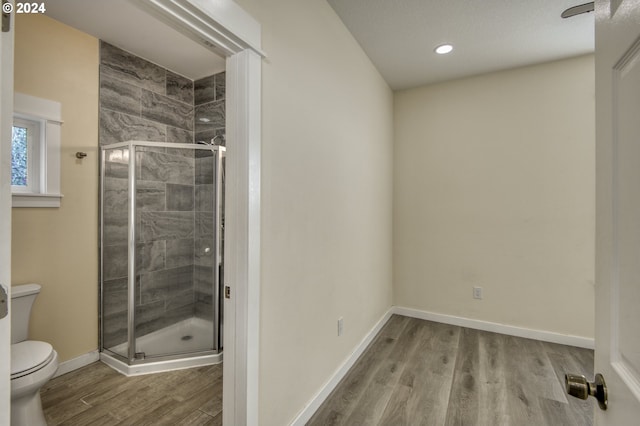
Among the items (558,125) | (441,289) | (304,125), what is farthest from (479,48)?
(441,289)

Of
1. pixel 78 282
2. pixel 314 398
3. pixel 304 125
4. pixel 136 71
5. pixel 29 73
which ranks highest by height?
pixel 136 71

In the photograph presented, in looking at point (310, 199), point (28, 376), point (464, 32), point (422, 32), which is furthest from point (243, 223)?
point (464, 32)

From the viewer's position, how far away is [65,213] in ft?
7.52

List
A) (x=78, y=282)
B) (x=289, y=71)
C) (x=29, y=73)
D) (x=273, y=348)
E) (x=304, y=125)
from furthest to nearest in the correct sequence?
(x=78, y=282) < (x=29, y=73) < (x=304, y=125) < (x=289, y=71) < (x=273, y=348)

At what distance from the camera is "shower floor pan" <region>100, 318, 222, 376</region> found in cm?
234

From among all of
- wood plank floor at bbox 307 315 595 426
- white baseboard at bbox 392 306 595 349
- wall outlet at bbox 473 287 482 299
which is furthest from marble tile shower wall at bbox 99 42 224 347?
wall outlet at bbox 473 287 482 299

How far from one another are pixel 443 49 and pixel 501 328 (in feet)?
8.82

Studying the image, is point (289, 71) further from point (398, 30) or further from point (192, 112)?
point (192, 112)

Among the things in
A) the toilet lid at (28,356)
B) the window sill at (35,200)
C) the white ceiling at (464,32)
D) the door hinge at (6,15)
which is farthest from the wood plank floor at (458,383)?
the white ceiling at (464,32)

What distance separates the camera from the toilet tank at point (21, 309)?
6.27 feet

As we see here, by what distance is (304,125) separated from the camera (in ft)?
5.74

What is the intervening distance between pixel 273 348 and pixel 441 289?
93.6 inches

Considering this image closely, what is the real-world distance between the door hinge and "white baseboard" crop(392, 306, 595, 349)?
3.59 meters

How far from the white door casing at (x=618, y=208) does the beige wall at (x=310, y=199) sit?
1162 millimetres
